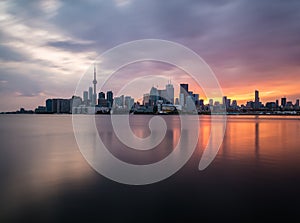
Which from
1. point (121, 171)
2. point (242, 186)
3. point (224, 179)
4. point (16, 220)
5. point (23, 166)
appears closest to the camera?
point (16, 220)

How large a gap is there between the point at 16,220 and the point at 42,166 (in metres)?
6.58

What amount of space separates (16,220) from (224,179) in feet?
23.8

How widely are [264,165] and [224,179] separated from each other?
3874 mm

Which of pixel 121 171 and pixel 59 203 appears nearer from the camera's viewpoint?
pixel 59 203

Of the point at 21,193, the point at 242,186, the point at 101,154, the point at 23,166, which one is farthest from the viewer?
the point at 101,154

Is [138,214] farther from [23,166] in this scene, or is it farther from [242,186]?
[23,166]

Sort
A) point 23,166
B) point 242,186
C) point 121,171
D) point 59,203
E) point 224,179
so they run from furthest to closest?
1. point 23,166
2. point 121,171
3. point 224,179
4. point 242,186
5. point 59,203

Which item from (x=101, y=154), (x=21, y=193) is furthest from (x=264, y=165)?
(x=21, y=193)

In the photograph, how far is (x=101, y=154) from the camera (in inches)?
625

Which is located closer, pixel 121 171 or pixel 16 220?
pixel 16 220

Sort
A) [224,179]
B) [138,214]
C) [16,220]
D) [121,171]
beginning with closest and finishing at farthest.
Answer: [16,220] → [138,214] → [224,179] → [121,171]

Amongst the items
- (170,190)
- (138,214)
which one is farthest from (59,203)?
(170,190)

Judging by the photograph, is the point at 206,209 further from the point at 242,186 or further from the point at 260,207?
the point at 242,186

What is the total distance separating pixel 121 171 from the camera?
436 inches
